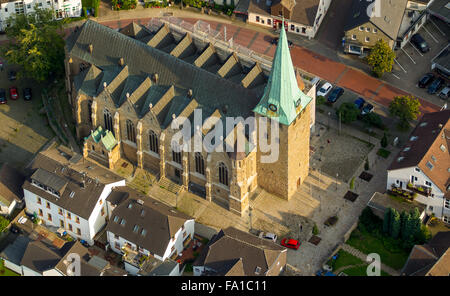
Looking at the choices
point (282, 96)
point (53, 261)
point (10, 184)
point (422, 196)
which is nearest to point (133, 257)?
point (53, 261)

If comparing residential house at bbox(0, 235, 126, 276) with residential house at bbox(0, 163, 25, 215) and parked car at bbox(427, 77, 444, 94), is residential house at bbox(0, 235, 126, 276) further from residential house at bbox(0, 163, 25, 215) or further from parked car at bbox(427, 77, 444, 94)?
parked car at bbox(427, 77, 444, 94)

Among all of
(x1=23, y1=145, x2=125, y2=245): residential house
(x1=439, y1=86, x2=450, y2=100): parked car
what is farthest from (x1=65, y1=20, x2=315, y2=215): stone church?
(x1=439, y1=86, x2=450, y2=100): parked car

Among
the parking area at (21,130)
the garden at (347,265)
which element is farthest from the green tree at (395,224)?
the parking area at (21,130)

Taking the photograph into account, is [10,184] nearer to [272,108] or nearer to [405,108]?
[272,108]

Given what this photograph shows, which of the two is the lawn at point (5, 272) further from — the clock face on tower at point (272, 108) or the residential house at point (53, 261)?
the clock face on tower at point (272, 108)

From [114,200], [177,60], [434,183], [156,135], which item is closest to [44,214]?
[114,200]
